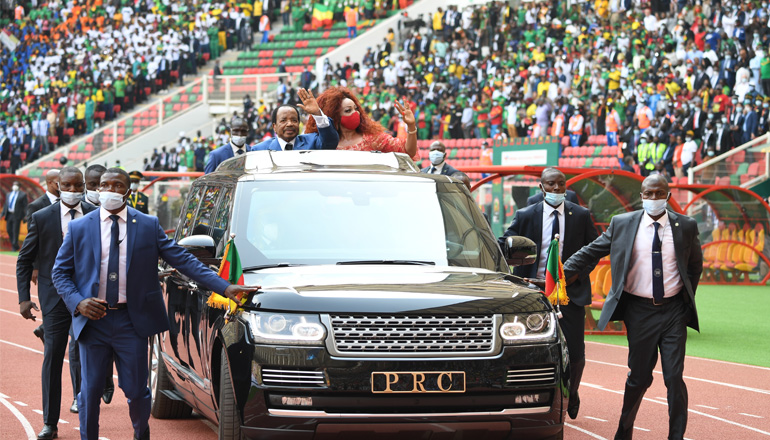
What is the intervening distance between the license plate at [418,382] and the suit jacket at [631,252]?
7.45 feet

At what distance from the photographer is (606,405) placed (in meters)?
10.1

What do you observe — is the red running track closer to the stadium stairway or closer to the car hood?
the car hood

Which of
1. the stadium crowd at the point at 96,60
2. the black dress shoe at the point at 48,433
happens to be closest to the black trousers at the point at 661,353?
the black dress shoe at the point at 48,433

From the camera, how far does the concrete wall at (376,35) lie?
4466 centimetres

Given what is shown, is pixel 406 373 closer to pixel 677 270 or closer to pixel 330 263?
pixel 330 263

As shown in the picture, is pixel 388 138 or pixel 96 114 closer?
pixel 388 138

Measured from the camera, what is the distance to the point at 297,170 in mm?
7625

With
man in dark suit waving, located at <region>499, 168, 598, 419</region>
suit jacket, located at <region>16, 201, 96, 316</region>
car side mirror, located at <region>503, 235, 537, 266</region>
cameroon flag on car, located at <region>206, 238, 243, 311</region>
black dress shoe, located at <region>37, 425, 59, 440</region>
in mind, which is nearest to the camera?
cameroon flag on car, located at <region>206, 238, 243, 311</region>

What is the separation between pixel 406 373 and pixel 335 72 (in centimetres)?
3729

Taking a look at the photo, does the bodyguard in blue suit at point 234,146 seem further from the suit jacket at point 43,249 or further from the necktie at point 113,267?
the necktie at point 113,267

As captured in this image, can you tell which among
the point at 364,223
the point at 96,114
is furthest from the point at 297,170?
the point at 96,114

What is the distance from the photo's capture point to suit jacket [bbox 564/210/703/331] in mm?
7871

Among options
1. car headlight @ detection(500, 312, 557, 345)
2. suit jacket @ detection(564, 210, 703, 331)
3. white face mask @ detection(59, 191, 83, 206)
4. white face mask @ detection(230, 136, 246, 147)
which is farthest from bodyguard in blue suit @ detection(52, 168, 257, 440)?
white face mask @ detection(230, 136, 246, 147)

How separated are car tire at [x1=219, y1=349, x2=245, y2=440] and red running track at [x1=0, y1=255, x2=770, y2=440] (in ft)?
3.68
